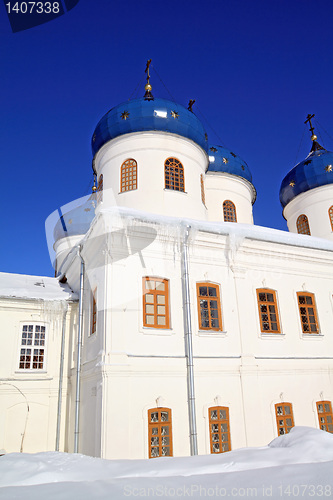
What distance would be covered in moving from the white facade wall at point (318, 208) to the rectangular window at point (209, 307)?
1003 centimetres

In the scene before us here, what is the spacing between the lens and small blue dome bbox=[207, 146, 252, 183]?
750 inches

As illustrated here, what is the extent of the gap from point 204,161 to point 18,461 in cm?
1418

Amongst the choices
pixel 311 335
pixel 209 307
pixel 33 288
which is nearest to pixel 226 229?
pixel 209 307

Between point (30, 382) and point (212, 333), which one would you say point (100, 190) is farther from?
point (212, 333)

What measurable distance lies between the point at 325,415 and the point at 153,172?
31.2 feet

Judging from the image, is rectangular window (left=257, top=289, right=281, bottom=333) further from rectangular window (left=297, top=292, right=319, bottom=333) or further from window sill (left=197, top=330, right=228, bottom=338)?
window sill (left=197, top=330, right=228, bottom=338)

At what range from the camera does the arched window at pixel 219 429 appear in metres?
9.44

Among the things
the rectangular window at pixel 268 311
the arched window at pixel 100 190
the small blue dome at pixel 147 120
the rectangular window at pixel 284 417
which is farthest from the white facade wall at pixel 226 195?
the rectangular window at pixel 284 417

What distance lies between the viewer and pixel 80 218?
19984mm

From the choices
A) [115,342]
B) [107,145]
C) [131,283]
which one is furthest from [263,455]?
[107,145]

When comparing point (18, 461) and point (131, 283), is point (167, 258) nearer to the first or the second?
point (131, 283)

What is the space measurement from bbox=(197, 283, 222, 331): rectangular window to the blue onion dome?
34.0 feet

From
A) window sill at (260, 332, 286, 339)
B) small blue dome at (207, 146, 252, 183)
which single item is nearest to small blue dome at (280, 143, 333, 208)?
small blue dome at (207, 146, 252, 183)

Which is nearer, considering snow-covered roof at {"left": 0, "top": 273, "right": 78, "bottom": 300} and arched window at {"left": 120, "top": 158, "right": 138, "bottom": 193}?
snow-covered roof at {"left": 0, "top": 273, "right": 78, "bottom": 300}
